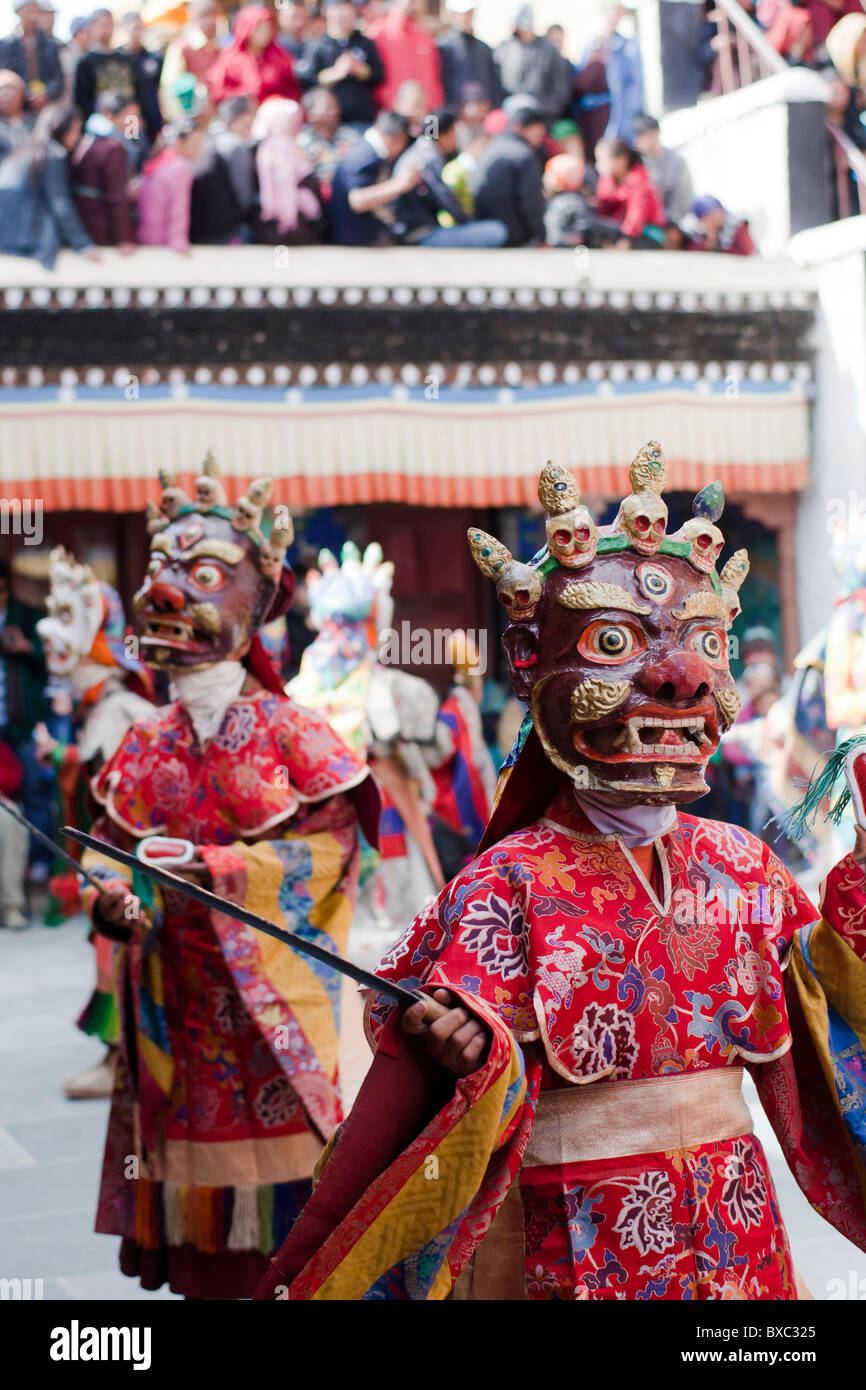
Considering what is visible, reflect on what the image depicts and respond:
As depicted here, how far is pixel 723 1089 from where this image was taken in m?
2.33

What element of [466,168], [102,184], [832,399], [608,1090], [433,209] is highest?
[466,168]

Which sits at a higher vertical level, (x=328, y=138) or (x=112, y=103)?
(x=112, y=103)

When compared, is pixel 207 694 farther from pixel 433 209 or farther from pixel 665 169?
pixel 665 169

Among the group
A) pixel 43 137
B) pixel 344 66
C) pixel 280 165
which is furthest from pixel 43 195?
pixel 344 66

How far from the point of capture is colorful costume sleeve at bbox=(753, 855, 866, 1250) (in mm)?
2326

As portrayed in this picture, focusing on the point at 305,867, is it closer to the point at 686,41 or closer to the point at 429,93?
the point at 429,93

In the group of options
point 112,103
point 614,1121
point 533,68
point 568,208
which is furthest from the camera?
point 533,68

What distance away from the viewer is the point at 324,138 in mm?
10086

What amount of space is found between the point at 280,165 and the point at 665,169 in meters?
2.70

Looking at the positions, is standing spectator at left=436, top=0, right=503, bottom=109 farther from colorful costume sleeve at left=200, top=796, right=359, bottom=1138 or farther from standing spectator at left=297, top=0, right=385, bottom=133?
colorful costume sleeve at left=200, top=796, right=359, bottom=1138

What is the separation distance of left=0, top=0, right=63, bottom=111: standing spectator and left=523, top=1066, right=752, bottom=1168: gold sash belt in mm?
8561

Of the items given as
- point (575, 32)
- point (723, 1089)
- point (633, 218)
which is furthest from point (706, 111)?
point (723, 1089)
